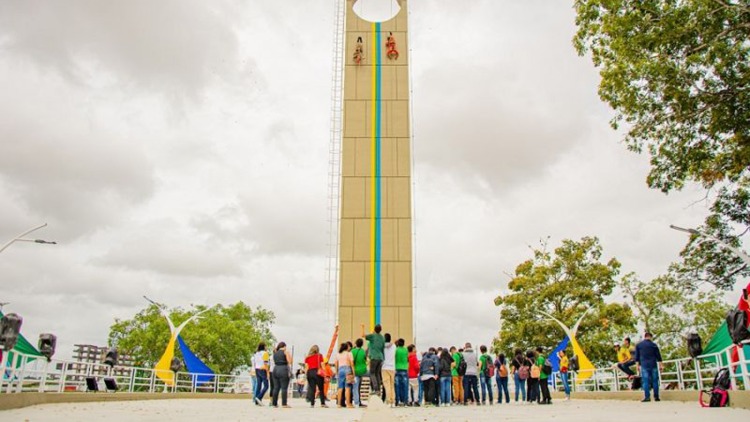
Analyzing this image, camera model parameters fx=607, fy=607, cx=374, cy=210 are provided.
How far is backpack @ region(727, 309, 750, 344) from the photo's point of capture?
944 centimetres

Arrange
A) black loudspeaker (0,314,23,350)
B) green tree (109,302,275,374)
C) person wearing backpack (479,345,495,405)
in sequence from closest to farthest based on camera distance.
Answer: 1. black loudspeaker (0,314,23,350)
2. person wearing backpack (479,345,495,405)
3. green tree (109,302,275,374)

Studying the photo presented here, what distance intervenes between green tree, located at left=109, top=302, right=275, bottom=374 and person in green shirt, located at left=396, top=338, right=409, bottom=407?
124ft

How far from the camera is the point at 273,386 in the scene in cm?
1318

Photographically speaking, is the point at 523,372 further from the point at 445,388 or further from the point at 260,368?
the point at 260,368

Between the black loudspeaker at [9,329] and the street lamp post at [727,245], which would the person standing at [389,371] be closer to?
the black loudspeaker at [9,329]

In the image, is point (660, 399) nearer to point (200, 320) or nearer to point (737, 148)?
point (737, 148)


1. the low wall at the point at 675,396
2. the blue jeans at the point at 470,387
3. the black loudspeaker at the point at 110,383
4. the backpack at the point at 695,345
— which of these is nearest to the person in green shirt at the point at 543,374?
the blue jeans at the point at 470,387

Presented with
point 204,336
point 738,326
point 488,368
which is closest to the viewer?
point 738,326

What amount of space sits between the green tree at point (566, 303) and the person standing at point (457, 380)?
17.4 metres

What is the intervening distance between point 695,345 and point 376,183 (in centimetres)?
1733

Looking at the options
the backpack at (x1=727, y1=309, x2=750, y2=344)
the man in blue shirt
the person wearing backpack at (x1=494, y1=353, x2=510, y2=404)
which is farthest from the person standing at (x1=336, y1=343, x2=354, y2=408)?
the backpack at (x1=727, y1=309, x2=750, y2=344)

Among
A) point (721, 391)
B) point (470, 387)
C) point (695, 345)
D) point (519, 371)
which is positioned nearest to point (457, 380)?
point (470, 387)

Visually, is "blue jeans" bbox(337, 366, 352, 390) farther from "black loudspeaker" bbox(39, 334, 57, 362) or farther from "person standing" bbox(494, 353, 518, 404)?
"black loudspeaker" bbox(39, 334, 57, 362)

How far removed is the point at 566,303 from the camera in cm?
3272
